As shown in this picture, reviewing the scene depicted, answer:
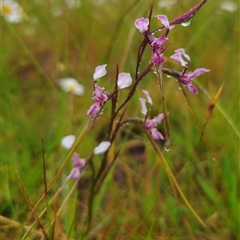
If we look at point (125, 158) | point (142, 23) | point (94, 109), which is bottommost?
point (125, 158)

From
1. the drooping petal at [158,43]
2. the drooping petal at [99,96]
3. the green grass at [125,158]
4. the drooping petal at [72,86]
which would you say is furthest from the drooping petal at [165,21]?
the drooping petal at [72,86]

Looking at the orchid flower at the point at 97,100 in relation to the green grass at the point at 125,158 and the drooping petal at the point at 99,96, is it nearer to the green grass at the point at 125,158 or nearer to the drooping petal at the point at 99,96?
the drooping petal at the point at 99,96

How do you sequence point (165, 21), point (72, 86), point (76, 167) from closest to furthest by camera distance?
point (165, 21)
point (76, 167)
point (72, 86)

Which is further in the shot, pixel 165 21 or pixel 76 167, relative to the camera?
pixel 76 167

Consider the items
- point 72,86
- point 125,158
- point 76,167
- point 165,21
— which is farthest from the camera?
point 72,86

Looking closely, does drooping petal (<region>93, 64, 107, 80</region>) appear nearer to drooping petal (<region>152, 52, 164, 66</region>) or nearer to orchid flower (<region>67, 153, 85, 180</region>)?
drooping petal (<region>152, 52, 164, 66</region>)

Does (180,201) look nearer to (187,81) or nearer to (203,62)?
(187,81)

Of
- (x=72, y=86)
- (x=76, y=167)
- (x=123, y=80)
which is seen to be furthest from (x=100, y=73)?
(x=72, y=86)

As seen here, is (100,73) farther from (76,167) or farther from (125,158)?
(125,158)

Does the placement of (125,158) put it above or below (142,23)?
below

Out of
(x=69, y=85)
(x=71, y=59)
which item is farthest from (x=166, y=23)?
(x=71, y=59)
